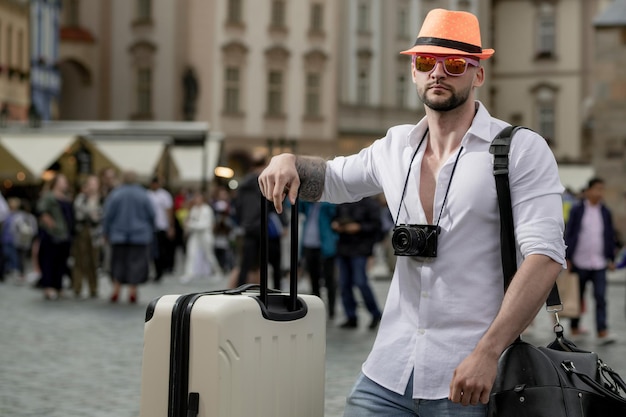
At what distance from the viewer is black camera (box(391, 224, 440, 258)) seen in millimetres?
3600

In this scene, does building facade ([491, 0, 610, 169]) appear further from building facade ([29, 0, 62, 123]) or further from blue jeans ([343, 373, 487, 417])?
blue jeans ([343, 373, 487, 417])

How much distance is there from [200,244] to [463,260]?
21124mm

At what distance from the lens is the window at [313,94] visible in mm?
62156

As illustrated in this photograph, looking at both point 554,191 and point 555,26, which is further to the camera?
point 555,26

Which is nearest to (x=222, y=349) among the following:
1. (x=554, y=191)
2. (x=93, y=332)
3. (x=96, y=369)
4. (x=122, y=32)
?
(x=554, y=191)

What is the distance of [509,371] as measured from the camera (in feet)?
11.3

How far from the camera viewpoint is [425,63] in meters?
3.73

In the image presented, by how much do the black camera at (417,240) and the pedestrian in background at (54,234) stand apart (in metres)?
14.9

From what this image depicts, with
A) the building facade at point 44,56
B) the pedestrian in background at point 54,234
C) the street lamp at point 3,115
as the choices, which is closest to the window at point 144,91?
the building facade at point 44,56

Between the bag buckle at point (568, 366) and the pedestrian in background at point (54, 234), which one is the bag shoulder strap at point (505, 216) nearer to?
the bag buckle at point (568, 366)

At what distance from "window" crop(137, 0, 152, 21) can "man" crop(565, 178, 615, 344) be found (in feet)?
158

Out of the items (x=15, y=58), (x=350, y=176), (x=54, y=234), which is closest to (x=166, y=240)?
(x=54, y=234)

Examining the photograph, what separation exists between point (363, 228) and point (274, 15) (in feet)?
159

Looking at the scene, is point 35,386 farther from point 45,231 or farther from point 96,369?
point 45,231
